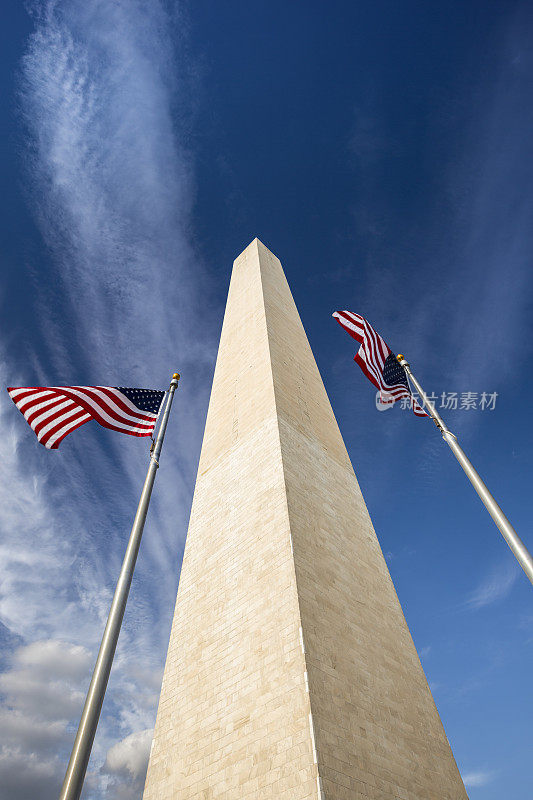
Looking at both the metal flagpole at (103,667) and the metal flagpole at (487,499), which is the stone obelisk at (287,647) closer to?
the metal flagpole at (103,667)

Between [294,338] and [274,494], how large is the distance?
32.7 ft

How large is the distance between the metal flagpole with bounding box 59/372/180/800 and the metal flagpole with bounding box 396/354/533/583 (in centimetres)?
586

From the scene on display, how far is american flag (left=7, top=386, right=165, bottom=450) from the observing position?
8.65 meters

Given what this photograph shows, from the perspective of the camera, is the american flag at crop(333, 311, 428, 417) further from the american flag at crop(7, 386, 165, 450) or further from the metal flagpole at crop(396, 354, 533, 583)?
the american flag at crop(7, 386, 165, 450)

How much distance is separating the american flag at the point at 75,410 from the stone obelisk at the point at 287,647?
3827 millimetres

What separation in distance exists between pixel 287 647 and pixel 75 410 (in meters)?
5.78

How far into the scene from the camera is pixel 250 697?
8102mm

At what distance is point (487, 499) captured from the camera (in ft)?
27.3

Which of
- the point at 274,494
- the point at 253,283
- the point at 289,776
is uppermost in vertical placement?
the point at 253,283

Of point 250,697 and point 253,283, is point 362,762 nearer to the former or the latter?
point 250,697

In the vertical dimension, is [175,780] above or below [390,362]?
below

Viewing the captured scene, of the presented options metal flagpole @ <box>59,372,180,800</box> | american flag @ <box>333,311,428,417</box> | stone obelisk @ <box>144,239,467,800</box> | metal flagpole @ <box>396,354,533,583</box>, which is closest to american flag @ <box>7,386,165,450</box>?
metal flagpole @ <box>59,372,180,800</box>

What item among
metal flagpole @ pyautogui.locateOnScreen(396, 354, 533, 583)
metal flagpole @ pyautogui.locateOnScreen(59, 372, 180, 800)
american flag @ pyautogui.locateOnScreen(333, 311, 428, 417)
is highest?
american flag @ pyautogui.locateOnScreen(333, 311, 428, 417)

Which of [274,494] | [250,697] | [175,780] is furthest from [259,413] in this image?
[175,780]
